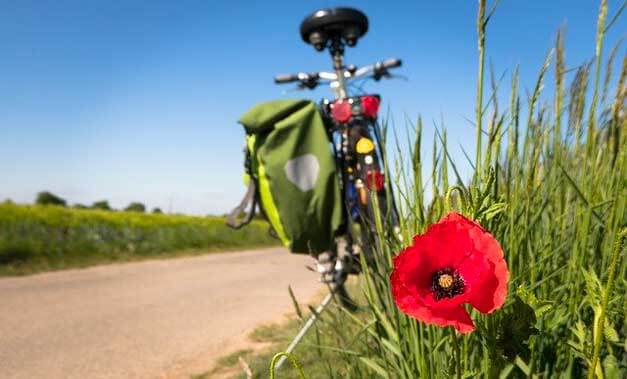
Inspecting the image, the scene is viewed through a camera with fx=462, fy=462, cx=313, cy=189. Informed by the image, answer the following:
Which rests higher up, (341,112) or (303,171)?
(341,112)

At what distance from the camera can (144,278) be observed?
5.60 m

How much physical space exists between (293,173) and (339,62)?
1.17m

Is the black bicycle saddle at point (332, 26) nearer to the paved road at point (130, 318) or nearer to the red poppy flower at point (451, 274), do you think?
the paved road at point (130, 318)

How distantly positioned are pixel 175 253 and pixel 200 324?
6287mm

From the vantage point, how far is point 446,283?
603mm

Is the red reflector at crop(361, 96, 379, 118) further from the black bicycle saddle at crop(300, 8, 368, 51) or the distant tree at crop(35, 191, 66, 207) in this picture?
the distant tree at crop(35, 191, 66, 207)

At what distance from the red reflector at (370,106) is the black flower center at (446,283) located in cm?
181

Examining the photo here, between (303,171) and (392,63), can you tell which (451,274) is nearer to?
(303,171)

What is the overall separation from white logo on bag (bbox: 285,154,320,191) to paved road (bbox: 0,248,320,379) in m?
1.09

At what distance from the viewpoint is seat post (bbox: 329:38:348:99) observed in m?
2.89

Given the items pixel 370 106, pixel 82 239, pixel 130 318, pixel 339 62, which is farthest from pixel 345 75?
pixel 82 239

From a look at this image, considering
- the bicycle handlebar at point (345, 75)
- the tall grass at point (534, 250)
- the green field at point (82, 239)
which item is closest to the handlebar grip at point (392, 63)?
the bicycle handlebar at point (345, 75)

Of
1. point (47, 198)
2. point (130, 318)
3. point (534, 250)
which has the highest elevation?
point (534, 250)

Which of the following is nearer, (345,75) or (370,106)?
(370,106)
